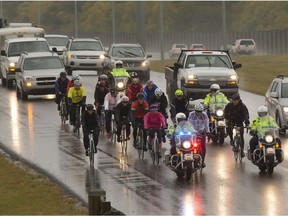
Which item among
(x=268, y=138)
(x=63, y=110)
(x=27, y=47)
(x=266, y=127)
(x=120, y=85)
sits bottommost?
(x=63, y=110)

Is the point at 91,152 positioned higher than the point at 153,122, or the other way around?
the point at 153,122

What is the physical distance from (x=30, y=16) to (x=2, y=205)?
14568 cm

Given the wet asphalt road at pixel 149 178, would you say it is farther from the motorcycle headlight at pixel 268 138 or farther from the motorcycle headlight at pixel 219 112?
the motorcycle headlight at pixel 219 112

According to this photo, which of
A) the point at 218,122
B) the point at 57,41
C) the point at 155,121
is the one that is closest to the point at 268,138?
the point at 155,121

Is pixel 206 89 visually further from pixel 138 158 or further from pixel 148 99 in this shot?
pixel 138 158

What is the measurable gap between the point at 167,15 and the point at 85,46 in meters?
88.4

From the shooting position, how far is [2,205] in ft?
66.8

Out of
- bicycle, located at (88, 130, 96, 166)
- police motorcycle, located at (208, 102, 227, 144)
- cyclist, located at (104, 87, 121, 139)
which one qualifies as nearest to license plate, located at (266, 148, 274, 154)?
bicycle, located at (88, 130, 96, 166)

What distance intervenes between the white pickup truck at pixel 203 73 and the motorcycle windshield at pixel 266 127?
47.4 feet

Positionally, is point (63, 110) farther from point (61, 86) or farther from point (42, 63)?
point (42, 63)

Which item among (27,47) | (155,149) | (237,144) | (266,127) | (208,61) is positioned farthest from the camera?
(27,47)

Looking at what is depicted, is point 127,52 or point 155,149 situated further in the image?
point 127,52

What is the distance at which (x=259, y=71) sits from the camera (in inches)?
2640

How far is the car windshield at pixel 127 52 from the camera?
54156 mm
